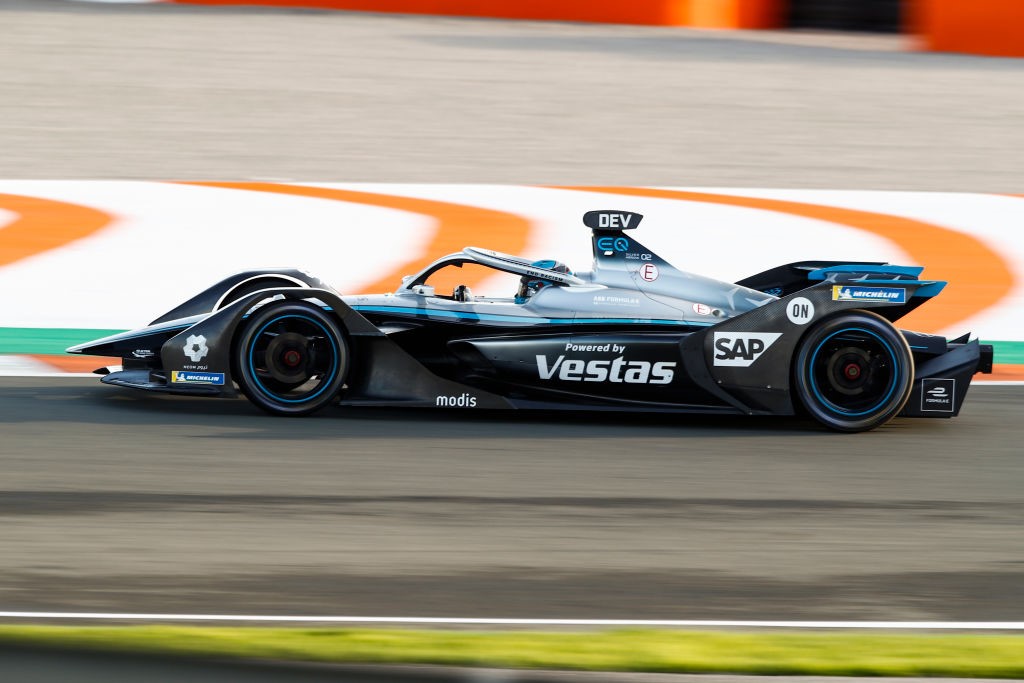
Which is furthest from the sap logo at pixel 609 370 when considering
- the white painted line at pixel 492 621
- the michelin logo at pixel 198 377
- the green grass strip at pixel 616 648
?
the green grass strip at pixel 616 648

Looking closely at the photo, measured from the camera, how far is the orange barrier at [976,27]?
71.2ft

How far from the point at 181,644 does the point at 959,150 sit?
13.7 metres

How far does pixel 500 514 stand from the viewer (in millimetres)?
5367

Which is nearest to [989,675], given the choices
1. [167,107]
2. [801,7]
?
[167,107]

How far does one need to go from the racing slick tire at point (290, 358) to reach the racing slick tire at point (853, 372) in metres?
2.12

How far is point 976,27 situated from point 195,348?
18133 mm

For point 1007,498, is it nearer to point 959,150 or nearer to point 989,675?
point 989,675

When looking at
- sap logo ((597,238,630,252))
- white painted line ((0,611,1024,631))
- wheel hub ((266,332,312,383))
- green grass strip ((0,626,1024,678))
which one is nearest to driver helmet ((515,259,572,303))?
sap logo ((597,238,630,252))

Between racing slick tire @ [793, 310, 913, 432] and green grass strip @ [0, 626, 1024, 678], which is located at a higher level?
racing slick tire @ [793, 310, 913, 432]

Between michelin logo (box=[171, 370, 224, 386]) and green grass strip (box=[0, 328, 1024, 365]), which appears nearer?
michelin logo (box=[171, 370, 224, 386])

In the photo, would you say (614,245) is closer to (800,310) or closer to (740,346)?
(740,346)

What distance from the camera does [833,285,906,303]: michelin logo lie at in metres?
6.61

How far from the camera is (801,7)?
25125 millimetres

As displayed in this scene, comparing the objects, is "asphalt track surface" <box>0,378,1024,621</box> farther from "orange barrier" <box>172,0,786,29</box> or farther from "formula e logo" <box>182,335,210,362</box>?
"orange barrier" <box>172,0,786,29</box>
